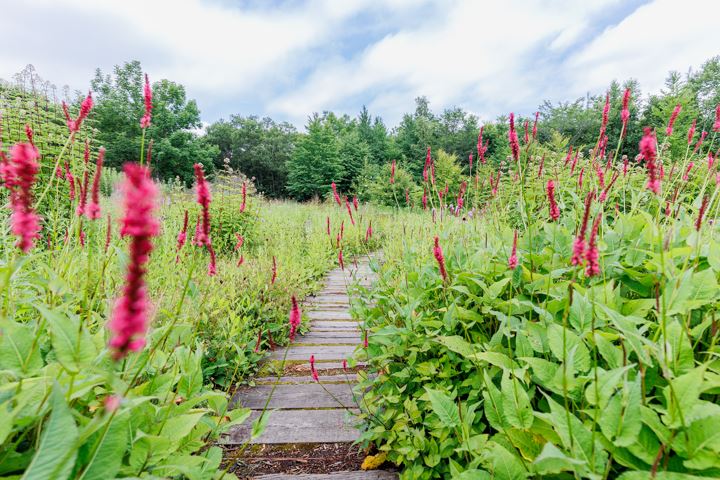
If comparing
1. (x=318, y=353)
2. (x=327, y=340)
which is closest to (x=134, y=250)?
(x=318, y=353)

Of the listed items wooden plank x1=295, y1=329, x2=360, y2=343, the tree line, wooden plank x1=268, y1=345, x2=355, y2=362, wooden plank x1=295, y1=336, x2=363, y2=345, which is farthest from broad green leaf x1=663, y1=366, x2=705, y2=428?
the tree line

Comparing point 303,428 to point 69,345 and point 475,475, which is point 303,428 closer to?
point 475,475

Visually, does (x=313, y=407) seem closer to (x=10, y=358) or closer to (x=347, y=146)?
(x=10, y=358)

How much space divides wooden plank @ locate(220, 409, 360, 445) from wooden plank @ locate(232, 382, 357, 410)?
7 cm

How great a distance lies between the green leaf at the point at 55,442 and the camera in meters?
0.61

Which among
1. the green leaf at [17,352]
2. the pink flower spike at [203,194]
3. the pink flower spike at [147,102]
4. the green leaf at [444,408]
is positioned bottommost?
the green leaf at [444,408]

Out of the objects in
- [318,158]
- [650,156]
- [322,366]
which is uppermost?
[318,158]

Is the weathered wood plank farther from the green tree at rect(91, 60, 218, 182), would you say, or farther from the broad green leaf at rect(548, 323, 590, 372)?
the green tree at rect(91, 60, 218, 182)

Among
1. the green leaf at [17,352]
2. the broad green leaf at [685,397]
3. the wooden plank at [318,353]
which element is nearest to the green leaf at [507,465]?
the broad green leaf at [685,397]

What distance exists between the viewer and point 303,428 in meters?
2.10

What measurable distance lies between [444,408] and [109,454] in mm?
997

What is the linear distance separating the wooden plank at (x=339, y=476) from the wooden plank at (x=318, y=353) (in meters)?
1.20

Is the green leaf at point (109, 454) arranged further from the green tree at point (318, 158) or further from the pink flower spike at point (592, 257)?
the green tree at point (318, 158)

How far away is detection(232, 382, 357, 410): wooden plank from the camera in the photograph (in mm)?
2314
